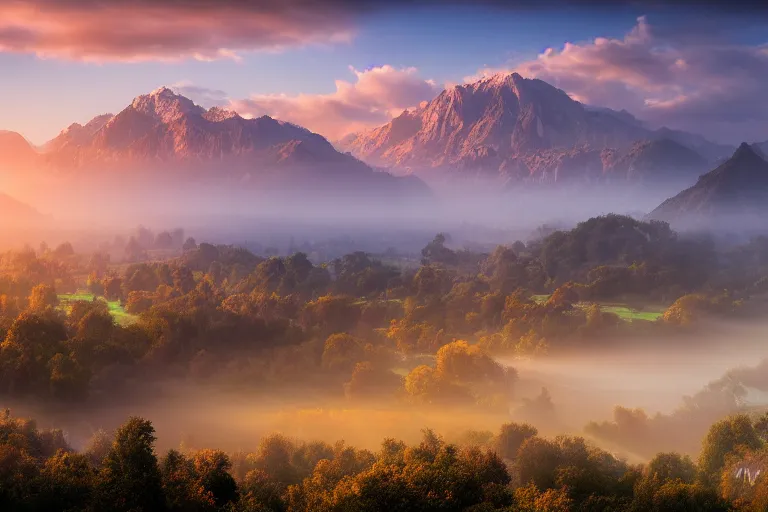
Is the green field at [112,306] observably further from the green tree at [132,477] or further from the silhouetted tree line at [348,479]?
the green tree at [132,477]

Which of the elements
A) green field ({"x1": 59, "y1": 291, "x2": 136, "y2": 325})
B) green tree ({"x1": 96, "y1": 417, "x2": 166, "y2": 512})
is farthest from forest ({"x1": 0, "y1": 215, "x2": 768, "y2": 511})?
green field ({"x1": 59, "y1": 291, "x2": 136, "y2": 325})

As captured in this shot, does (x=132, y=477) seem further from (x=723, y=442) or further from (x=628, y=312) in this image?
(x=628, y=312)

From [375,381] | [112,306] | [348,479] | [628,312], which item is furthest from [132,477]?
[628,312]

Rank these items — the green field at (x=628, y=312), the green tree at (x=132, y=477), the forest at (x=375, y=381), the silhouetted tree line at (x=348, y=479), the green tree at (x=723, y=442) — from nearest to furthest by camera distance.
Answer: the green tree at (x=132, y=477) < the silhouetted tree line at (x=348, y=479) < the forest at (x=375, y=381) < the green tree at (x=723, y=442) < the green field at (x=628, y=312)

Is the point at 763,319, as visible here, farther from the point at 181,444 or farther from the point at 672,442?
the point at 181,444

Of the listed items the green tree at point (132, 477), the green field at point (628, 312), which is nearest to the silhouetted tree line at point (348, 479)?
the green tree at point (132, 477)

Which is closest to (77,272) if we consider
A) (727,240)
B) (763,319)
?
(763,319)
